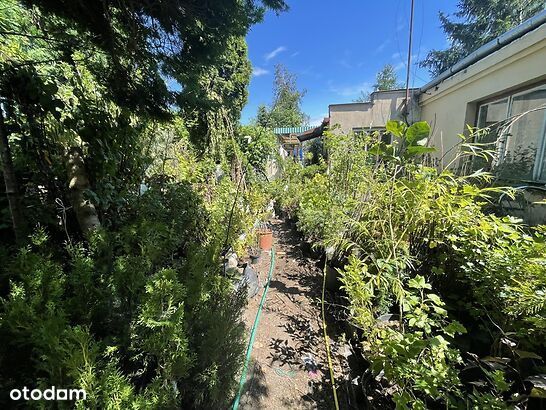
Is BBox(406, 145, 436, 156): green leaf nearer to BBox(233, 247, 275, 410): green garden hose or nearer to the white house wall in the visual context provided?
the white house wall

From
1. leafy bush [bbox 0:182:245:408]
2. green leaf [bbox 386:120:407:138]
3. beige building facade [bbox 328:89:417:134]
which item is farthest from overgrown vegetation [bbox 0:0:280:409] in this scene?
beige building facade [bbox 328:89:417:134]

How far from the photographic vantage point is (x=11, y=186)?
1.50 meters

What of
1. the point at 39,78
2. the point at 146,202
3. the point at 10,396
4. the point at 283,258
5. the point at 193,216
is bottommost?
the point at 283,258

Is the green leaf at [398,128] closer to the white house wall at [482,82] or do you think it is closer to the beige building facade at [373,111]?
the white house wall at [482,82]

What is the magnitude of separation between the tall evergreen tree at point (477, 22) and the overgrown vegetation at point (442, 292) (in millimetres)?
18973

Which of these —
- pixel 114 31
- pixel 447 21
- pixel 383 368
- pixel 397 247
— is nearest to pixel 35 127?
pixel 114 31

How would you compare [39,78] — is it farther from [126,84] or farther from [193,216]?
[193,216]

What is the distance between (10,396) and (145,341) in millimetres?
466

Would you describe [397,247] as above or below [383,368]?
above

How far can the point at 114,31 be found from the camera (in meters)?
1.63

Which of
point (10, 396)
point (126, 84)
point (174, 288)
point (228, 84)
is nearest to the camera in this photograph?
point (10, 396)

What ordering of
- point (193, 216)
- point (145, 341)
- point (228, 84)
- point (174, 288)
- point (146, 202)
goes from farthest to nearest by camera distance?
point (228, 84) → point (193, 216) → point (146, 202) → point (174, 288) → point (145, 341)

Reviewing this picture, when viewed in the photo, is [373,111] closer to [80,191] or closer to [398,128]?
[398,128]
